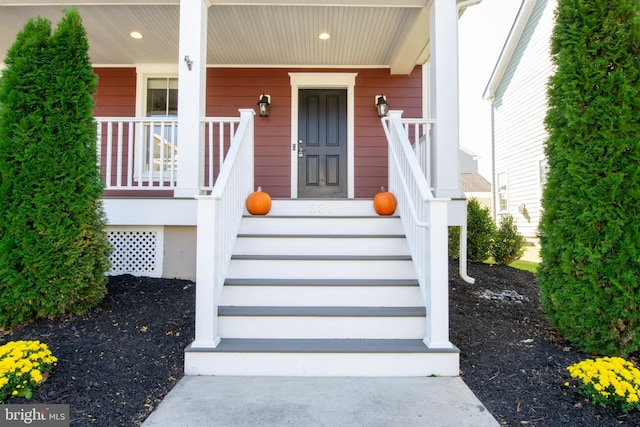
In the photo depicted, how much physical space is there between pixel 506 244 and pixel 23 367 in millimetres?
5852

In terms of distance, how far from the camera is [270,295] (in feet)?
9.29

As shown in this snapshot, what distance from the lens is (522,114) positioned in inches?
406

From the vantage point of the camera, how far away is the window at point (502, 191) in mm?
11380

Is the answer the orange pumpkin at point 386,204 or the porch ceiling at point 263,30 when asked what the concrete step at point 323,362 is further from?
the porch ceiling at point 263,30

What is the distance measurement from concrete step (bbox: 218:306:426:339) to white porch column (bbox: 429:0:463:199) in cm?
167

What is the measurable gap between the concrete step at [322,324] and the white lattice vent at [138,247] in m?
1.62

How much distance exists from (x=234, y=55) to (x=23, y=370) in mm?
4802

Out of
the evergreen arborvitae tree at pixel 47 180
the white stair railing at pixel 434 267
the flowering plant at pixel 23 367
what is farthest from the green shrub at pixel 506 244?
the flowering plant at pixel 23 367

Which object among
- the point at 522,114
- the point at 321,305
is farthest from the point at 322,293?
the point at 522,114

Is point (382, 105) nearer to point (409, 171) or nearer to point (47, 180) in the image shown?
point (409, 171)

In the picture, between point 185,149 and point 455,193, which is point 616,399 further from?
point 185,149

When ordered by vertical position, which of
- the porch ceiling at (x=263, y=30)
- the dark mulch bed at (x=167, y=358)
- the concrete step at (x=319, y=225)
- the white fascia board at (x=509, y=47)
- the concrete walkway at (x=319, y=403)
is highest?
the white fascia board at (x=509, y=47)

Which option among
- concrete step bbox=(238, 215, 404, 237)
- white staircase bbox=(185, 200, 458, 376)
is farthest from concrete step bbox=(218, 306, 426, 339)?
concrete step bbox=(238, 215, 404, 237)

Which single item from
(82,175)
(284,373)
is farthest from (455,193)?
(82,175)
